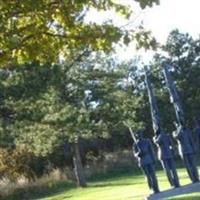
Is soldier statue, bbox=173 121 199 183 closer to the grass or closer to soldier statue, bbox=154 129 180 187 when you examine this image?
soldier statue, bbox=154 129 180 187

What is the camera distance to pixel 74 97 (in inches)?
1507

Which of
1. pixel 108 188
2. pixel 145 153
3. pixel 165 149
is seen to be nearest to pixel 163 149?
pixel 165 149

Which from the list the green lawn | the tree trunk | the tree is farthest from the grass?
the tree

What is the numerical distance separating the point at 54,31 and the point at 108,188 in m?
19.0

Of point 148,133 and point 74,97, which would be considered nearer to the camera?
point 74,97

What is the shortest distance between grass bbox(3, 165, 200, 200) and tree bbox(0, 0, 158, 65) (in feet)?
33.0

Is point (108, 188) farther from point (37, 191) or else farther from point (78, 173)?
point (37, 191)

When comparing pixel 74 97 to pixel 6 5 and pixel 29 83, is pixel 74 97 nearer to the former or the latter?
pixel 29 83

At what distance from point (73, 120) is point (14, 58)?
903 inches

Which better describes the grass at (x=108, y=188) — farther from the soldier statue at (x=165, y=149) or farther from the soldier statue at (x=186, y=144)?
the soldier statue at (x=186, y=144)

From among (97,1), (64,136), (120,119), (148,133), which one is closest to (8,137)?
(64,136)

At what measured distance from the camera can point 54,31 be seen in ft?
41.3

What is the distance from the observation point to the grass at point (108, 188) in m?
26.2

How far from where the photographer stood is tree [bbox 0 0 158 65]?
11.0m
